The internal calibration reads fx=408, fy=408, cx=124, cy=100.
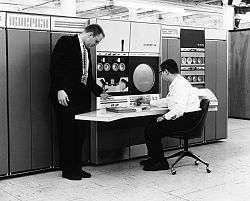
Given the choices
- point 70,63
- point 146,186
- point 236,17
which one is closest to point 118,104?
point 70,63

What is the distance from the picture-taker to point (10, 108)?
14.5 feet

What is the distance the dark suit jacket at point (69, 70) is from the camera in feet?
14.3

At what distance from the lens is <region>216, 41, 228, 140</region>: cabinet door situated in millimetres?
6574

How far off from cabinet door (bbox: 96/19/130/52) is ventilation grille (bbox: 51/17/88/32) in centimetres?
21

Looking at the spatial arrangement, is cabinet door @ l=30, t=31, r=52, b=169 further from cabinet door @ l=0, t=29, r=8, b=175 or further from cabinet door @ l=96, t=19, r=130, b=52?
cabinet door @ l=96, t=19, r=130, b=52

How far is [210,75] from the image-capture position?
645 cm

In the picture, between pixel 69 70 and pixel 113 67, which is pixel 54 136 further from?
pixel 113 67

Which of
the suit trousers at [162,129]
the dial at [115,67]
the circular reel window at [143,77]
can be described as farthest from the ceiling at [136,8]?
the suit trousers at [162,129]

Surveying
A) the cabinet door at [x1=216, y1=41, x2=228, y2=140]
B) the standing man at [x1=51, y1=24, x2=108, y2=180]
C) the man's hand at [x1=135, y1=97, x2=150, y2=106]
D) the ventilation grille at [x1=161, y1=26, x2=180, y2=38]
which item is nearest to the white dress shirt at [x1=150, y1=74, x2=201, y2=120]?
the man's hand at [x1=135, y1=97, x2=150, y2=106]

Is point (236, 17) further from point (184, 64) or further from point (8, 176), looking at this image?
point (8, 176)

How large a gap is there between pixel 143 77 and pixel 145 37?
528 mm

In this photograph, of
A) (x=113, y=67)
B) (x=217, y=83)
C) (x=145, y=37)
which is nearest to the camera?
(x=113, y=67)

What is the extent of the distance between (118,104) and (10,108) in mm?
1354

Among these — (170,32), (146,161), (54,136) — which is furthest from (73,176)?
(170,32)
